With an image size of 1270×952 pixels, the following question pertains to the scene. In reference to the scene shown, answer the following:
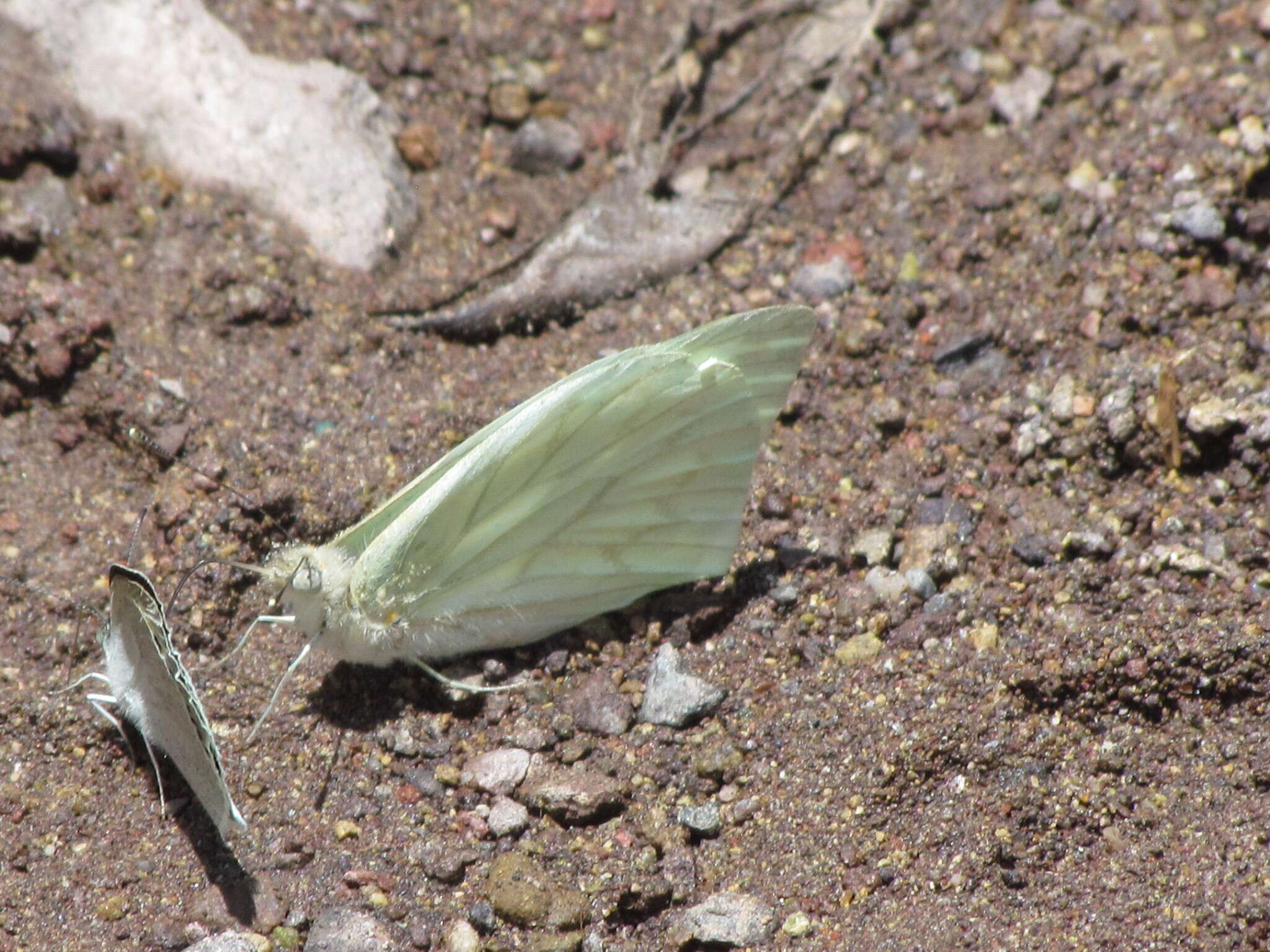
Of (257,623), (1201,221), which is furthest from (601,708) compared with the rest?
(1201,221)

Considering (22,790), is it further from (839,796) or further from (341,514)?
(839,796)

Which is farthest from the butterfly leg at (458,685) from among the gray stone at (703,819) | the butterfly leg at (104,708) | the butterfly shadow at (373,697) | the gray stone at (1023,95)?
the gray stone at (1023,95)

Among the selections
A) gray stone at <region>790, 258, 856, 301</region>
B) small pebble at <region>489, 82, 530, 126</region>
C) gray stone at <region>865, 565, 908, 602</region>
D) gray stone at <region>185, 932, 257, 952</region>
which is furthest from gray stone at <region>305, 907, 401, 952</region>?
small pebble at <region>489, 82, 530, 126</region>

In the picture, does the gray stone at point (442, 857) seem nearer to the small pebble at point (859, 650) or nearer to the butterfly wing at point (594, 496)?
the butterfly wing at point (594, 496)

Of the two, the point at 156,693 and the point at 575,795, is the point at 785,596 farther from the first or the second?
the point at 156,693

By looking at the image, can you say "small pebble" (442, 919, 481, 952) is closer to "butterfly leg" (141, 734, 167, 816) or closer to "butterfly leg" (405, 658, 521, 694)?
"butterfly leg" (405, 658, 521, 694)
